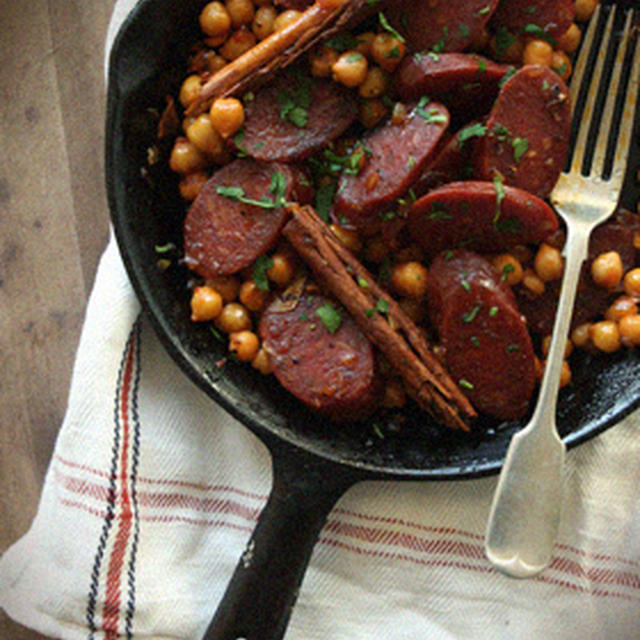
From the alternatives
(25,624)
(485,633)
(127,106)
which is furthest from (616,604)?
(127,106)

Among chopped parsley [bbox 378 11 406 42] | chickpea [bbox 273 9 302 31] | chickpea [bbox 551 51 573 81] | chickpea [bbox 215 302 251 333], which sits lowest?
chickpea [bbox 215 302 251 333]

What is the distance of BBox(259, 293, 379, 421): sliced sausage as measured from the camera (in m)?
2.48

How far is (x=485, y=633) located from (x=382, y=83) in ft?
6.08

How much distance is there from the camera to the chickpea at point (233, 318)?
2.58 metres

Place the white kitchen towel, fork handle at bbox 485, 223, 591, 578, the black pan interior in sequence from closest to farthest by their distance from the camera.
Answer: fork handle at bbox 485, 223, 591, 578
the black pan interior
the white kitchen towel

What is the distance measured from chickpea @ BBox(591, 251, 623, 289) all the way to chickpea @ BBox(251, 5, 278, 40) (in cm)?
126

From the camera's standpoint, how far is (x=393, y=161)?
95.3 inches

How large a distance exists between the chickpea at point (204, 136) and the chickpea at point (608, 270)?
1223mm

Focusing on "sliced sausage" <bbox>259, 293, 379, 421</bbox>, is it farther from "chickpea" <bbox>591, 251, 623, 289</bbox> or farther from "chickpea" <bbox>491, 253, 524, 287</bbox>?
"chickpea" <bbox>591, 251, 623, 289</bbox>

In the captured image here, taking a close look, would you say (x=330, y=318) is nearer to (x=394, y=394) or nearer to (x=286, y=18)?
(x=394, y=394)

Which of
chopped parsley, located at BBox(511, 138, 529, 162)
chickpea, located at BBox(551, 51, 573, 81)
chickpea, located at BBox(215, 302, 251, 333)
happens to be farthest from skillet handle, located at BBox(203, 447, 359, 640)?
chickpea, located at BBox(551, 51, 573, 81)

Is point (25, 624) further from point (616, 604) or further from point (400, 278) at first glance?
point (616, 604)

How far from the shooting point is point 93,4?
9.80 feet

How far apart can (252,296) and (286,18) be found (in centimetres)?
86
